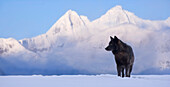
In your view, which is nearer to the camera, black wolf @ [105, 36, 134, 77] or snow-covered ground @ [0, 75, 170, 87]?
snow-covered ground @ [0, 75, 170, 87]

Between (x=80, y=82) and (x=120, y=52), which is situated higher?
(x=120, y=52)

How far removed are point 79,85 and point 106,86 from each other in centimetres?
107

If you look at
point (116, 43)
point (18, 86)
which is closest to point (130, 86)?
point (18, 86)

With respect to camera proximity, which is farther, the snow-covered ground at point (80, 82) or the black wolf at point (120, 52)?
the black wolf at point (120, 52)

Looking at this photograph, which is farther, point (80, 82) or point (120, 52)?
point (120, 52)

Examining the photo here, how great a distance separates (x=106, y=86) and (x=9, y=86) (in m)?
3.71

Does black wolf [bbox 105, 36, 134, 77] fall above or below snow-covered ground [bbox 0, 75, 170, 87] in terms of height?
above

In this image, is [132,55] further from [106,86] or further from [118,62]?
[106,86]

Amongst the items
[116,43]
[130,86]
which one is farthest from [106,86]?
[116,43]

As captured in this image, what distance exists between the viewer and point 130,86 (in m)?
12.3

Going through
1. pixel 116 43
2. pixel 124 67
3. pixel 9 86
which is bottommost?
pixel 9 86

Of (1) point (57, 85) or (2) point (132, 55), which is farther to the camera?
(2) point (132, 55)

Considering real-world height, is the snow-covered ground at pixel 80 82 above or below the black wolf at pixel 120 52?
below

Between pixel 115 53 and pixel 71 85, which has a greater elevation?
pixel 115 53
